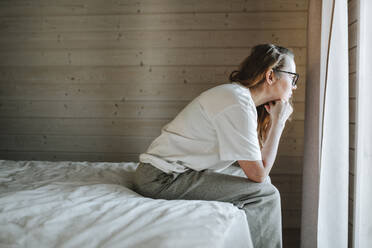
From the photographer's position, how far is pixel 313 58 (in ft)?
5.59

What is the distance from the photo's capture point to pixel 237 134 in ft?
3.92

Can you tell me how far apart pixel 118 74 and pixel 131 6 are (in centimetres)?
48

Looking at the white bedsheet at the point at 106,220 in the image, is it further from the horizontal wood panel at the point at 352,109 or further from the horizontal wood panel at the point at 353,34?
the horizontal wood panel at the point at 353,34

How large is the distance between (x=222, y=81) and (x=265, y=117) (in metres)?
0.77

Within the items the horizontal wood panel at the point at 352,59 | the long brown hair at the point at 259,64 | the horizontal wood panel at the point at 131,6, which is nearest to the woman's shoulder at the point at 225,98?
the long brown hair at the point at 259,64

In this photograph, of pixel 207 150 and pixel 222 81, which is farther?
pixel 222 81

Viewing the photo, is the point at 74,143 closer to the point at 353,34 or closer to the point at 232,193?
the point at 232,193

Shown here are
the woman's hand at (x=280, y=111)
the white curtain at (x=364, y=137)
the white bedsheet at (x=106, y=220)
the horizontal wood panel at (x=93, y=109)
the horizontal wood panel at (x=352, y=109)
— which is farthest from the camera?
the horizontal wood panel at (x=93, y=109)

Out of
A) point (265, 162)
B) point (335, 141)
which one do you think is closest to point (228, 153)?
point (265, 162)

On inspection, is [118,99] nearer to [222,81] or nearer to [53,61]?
[53,61]

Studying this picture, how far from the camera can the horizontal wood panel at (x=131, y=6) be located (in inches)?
90.7

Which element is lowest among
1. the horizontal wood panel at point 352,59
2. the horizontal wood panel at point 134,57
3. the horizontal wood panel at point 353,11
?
the horizontal wood panel at point 352,59

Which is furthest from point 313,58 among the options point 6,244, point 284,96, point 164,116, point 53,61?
point 53,61

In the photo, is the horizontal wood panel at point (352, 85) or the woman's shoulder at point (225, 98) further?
the horizontal wood panel at point (352, 85)
